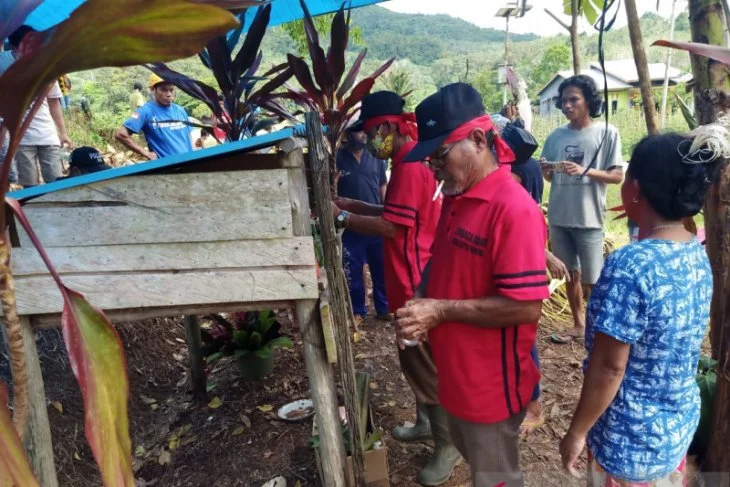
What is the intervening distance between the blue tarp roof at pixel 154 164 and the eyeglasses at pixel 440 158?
0.53 metres

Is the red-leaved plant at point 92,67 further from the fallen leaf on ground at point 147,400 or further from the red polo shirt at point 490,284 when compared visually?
the fallen leaf on ground at point 147,400

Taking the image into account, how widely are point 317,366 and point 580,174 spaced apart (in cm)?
262

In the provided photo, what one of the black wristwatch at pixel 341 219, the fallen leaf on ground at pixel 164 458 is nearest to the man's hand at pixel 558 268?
the black wristwatch at pixel 341 219

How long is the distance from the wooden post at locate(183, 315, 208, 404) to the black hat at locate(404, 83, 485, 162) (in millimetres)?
2329

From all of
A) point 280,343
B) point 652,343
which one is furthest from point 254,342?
point 652,343

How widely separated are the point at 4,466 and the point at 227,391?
10.1 feet

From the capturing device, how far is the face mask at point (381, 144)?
2.63 m

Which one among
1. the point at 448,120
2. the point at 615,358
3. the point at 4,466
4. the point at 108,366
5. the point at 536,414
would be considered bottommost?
the point at 536,414

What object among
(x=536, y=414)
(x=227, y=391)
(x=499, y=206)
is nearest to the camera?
(x=499, y=206)

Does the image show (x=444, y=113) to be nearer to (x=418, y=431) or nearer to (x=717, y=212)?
(x=717, y=212)

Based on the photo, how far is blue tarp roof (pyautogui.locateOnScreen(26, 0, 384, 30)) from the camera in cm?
294

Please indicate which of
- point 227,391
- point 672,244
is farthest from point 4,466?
point 227,391

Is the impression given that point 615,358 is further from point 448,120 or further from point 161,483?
point 161,483

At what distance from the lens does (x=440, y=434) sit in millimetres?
2723
